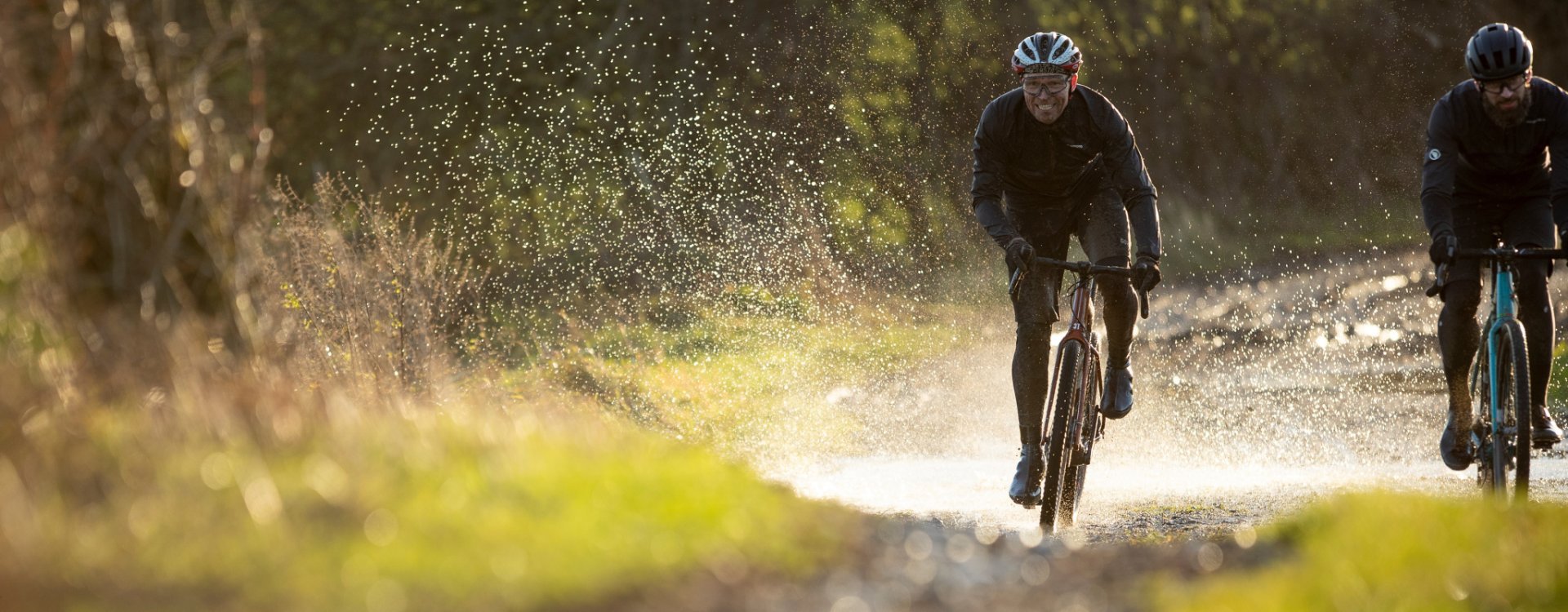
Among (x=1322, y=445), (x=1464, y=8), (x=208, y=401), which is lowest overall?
(x=1322, y=445)

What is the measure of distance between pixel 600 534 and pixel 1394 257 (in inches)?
911

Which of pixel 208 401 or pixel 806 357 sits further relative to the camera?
pixel 806 357

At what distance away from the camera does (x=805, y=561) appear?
454 cm

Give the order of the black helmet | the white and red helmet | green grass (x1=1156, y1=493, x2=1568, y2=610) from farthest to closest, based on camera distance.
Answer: the white and red helmet < the black helmet < green grass (x1=1156, y1=493, x2=1568, y2=610)

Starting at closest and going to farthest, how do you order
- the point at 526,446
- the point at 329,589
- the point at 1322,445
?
the point at 329,589 < the point at 526,446 < the point at 1322,445

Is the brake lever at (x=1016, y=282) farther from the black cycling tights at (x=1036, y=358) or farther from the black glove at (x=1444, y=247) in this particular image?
the black glove at (x=1444, y=247)

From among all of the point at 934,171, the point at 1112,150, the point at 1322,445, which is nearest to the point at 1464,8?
the point at 934,171

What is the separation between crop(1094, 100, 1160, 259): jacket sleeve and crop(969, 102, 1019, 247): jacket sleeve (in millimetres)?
462

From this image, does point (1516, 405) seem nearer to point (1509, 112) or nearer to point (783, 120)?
point (1509, 112)

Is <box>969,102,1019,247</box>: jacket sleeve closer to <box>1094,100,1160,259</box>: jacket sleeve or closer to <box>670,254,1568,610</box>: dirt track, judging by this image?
<box>1094,100,1160,259</box>: jacket sleeve

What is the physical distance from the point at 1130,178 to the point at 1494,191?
1535mm

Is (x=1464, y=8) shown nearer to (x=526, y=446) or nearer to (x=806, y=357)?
(x=806, y=357)

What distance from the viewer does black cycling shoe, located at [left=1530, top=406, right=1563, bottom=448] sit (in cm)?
733

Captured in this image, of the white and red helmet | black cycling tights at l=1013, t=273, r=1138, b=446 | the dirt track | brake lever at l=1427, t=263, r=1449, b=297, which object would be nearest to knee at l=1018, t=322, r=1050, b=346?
black cycling tights at l=1013, t=273, r=1138, b=446
